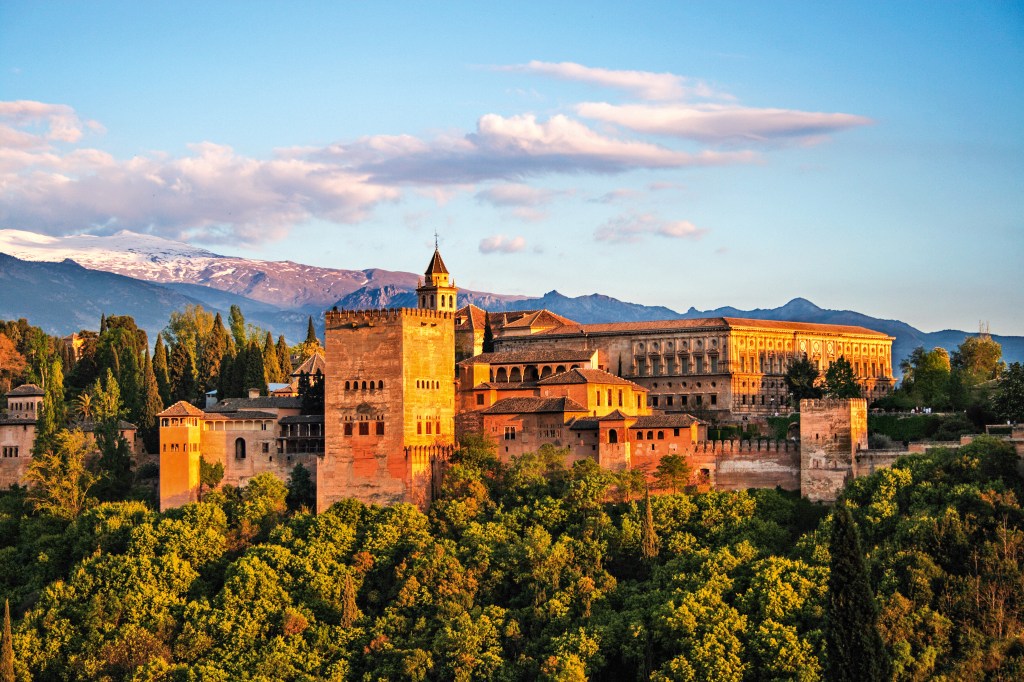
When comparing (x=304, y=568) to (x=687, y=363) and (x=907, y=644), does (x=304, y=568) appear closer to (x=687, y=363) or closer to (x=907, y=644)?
(x=907, y=644)

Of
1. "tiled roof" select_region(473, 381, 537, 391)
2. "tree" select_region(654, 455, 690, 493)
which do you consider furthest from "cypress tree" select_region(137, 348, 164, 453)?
"tree" select_region(654, 455, 690, 493)

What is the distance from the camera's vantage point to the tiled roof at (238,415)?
220 ft

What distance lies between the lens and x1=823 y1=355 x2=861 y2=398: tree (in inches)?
2830

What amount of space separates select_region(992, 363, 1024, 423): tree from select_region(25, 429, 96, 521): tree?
1615 inches

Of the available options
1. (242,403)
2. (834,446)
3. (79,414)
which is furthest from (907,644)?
(79,414)

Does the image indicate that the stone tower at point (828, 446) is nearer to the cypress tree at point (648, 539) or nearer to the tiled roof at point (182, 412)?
the cypress tree at point (648, 539)

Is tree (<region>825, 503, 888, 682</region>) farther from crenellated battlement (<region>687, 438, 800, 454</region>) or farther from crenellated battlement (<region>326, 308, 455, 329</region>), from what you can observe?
crenellated battlement (<region>326, 308, 455, 329</region>)

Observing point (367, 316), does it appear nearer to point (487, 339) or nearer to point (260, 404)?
point (260, 404)

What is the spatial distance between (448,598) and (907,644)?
1744 centimetres

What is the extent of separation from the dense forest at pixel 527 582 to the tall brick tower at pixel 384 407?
1.19 m

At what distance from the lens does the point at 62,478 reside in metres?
69.1

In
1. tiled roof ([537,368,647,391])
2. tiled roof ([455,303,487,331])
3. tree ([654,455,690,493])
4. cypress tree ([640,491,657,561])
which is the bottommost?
cypress tree ([640,491,657,561])

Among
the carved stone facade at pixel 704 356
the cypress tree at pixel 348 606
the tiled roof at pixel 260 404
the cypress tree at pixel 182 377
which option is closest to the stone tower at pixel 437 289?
the carved stone facade at pixel 704 356

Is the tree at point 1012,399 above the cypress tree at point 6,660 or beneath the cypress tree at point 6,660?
above
